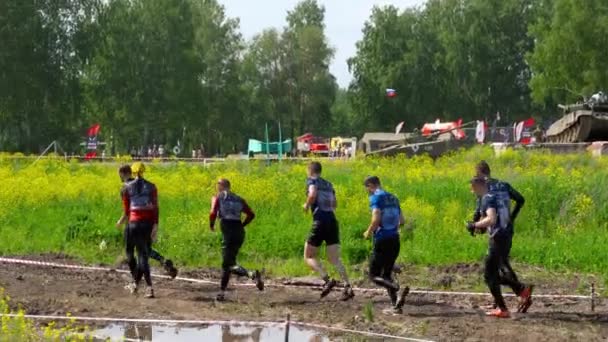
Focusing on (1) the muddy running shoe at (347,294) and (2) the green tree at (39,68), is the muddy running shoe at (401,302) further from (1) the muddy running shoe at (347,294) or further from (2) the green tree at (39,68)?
(2) the green tree at (39,68)

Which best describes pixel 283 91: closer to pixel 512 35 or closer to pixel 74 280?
pixel 512 35

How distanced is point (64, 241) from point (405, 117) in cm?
6931

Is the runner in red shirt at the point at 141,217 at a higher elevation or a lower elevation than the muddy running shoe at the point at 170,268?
higher

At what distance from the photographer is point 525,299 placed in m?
12.7

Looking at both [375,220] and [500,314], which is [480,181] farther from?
[500,314]

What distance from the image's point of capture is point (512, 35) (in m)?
84.3

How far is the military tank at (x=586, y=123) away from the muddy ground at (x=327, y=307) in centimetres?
1886

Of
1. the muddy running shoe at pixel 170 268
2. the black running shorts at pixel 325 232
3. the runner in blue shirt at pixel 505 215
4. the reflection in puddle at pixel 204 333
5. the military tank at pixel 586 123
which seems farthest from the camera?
the military tank at pixel 586 123

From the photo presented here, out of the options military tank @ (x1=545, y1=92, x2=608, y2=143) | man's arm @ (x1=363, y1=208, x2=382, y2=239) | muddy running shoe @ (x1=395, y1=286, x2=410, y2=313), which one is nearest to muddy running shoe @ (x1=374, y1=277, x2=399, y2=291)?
muddy running shoe @ (x1=395, y1=286, x2=410, y2=313)

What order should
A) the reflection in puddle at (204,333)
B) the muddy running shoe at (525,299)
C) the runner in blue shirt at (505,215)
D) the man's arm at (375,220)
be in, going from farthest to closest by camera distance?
the man's arm at (375,220)
the muddy running shoe at (525,299)
the runner in blue shirt at (505,215)
the reflection in puddle at (204,333)

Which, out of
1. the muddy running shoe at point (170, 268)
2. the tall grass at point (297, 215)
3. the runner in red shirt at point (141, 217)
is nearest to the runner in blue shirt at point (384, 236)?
the runner in red shirt at point (141, 217)

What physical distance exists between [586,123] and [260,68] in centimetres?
5584

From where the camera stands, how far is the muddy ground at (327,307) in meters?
11.7

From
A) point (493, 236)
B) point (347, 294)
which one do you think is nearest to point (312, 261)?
point (347, 294)
